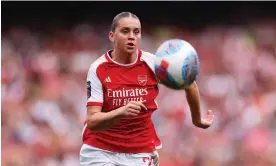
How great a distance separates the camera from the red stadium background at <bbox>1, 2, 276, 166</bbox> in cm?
1348

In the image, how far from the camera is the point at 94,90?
6.43 meters

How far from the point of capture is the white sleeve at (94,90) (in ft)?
20.9

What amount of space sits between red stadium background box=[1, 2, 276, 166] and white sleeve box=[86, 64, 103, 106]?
7030 millimetres

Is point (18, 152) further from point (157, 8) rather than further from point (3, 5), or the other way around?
point (157, 8)

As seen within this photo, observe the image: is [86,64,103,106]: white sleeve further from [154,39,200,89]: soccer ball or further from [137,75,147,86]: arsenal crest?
[154,39,200,89]: soccer ball

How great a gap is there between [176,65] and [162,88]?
26.1ft

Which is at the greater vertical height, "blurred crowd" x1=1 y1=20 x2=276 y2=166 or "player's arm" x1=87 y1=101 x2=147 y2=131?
"player's arm" x1=87 y1=101 x2=147 y2=131

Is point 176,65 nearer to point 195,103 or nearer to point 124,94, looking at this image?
point 124,94

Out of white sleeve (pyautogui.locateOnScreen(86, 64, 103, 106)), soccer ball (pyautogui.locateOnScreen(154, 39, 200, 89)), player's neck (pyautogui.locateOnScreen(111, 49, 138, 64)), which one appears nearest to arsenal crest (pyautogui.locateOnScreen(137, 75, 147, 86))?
player's neck (pyautogui.locateOnScreen(111, 49, 138, 64))

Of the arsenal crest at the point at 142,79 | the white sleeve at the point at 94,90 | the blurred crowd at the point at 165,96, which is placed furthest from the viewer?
the blurred crowd at the point at 165,96

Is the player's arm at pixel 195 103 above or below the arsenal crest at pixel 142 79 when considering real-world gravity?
below

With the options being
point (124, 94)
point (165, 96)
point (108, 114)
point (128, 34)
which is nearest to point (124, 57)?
point (128, 34)

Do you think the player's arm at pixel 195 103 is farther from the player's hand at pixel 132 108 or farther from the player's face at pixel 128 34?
the player's hand at pixel 132 108

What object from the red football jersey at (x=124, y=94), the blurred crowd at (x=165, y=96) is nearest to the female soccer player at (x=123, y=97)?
the red football jersey at (x=124, y=94)
